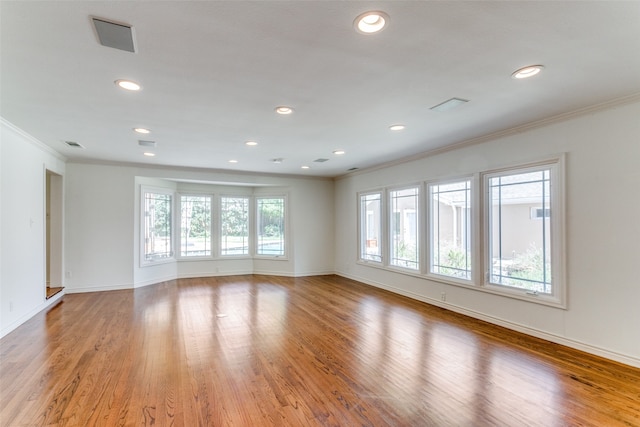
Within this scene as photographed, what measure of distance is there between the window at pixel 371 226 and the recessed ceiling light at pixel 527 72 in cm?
418

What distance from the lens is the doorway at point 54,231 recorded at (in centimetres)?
575

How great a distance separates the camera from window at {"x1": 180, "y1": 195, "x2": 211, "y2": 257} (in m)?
7.64

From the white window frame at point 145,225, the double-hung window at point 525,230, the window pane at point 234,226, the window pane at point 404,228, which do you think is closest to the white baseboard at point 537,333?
the double-hung window at point 525,230

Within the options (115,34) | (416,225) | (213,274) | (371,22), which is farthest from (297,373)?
(213,274)

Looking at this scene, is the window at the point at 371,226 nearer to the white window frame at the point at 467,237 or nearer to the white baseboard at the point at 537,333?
the white baseboard at the point at 537,333

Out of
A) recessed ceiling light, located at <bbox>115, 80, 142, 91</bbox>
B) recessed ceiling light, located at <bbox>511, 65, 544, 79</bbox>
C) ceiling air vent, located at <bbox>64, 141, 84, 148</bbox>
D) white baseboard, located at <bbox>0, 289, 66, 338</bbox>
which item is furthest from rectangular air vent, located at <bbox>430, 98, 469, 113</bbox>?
white baseboard, located at <bbox>0, 289, 66, 338</bbox>

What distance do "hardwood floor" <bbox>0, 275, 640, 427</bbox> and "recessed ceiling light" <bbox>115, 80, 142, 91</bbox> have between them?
2.55 metres

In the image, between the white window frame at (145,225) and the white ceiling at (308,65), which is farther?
the white window frame at (145,225)

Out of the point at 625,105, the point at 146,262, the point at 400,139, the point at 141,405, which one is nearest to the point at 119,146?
the point at 146,262

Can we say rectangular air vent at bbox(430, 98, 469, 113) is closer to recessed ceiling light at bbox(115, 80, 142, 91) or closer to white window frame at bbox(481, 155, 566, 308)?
white window frame at bbox(481, 155, 566, 308)

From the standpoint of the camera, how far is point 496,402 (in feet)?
7.83

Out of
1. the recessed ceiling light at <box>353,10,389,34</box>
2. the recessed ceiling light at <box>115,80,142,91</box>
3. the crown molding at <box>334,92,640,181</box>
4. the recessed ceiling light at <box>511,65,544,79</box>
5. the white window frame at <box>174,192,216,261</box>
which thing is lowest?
the white window frame at <box>174,192,216,261</box>

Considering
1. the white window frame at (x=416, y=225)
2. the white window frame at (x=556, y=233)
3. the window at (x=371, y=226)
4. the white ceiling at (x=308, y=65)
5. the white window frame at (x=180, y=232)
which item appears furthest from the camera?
the white window frame at (x=180, y=232)

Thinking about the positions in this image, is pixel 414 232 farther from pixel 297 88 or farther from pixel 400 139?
pixel 297 88
